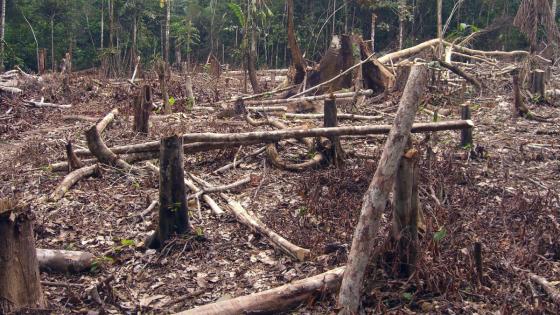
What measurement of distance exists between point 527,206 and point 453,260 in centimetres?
176

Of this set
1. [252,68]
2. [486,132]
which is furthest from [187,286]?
[252,68]

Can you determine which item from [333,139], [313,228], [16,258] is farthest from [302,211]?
[16,258]

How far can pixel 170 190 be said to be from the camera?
16.5 ft

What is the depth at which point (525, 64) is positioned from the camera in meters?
12.7

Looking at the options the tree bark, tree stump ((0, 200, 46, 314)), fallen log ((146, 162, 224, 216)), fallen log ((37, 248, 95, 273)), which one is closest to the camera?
tree stump ((0, 200, 46, 314))

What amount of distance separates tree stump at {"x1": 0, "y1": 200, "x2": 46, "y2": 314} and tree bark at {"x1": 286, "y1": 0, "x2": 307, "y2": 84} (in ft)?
31.8

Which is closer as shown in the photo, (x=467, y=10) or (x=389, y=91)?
(x=389, y=91)

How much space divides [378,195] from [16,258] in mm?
2333

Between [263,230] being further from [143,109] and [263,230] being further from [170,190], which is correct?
[143,109]

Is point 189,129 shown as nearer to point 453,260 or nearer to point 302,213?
point 302,213

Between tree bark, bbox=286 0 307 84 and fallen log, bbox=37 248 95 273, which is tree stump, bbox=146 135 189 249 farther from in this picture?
tree bark, bbox=286 0 307 84

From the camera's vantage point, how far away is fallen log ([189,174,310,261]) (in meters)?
4.75

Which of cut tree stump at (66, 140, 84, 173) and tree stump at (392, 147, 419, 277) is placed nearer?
tree stump at (392, 147, 419, 277)

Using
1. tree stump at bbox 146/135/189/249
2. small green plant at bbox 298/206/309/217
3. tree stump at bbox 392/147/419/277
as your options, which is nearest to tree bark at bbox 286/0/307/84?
small green plant at bbox 298/206/309/217
